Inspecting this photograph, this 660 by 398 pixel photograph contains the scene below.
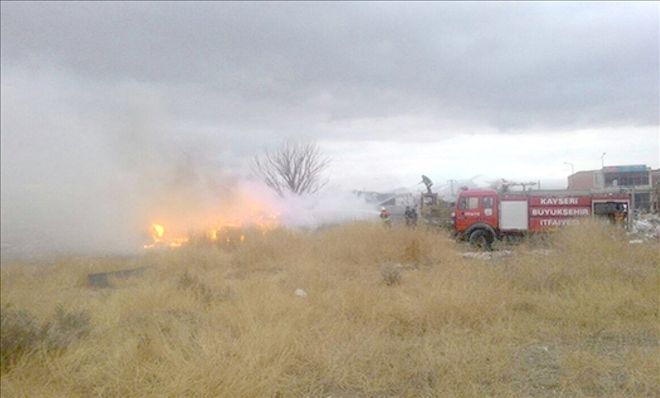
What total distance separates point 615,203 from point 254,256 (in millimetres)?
13280

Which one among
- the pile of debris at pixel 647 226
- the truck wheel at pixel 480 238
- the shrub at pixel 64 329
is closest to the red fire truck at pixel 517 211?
the truck wheel at pixel 480 238

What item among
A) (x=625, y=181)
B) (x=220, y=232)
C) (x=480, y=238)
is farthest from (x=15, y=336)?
(x=625, y=181)

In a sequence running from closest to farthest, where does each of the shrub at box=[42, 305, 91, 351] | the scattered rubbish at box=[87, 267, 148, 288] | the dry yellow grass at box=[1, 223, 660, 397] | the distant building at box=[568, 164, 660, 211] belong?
the dry yellow grass at box=[1, 223, 660, 397]
the shrub at box=[42, 305, 91, 351]
the scattered rubbish at box=[87, 267, 148, 288]
the distant building at box=[568, 164, 660, 211]

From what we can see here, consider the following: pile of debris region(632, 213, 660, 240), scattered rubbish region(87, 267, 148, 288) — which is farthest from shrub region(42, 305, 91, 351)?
pile of debris region(632, 213, 660, 240)

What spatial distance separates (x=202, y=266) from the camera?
585 inches

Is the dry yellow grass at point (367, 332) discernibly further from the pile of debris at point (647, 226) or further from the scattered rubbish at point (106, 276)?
the pile of debris at point (647, 226)

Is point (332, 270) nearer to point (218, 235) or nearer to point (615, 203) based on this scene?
point (218, 235)

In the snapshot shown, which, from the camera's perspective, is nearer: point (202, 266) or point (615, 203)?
point (202, 266)

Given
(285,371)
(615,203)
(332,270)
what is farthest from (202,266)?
(615,203)

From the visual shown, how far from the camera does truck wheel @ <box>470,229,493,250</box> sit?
20.3 m

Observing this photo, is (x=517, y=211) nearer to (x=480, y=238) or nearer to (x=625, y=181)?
(x=480, y=238)

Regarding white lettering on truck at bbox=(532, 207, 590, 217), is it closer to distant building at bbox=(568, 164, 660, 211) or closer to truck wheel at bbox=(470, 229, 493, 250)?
distant building at bbox=(568, 164, 660, 211)

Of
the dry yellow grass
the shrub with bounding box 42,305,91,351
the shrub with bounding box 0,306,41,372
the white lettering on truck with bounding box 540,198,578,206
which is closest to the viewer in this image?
the dry yellow grass

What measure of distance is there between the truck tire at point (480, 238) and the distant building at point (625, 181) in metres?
3.57
